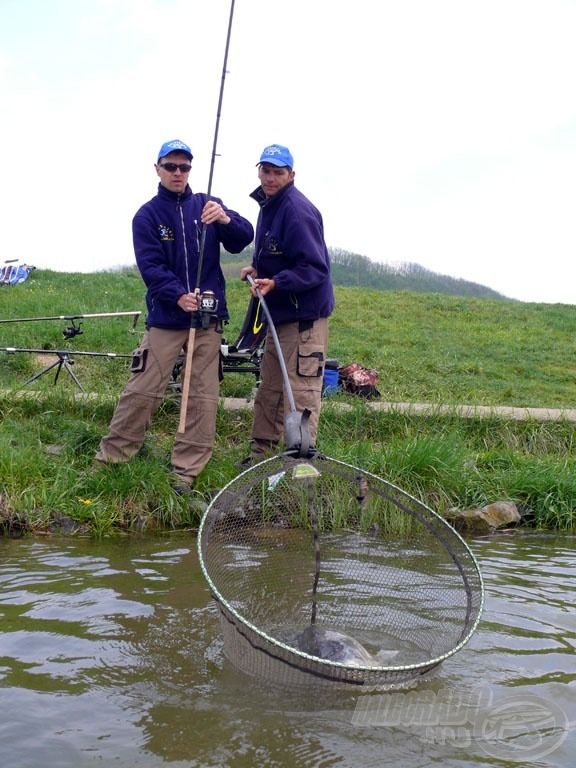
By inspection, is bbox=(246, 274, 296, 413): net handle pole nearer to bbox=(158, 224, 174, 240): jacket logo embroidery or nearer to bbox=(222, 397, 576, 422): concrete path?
bbox=(158, 224, 174, 240): jacket logo embroidery

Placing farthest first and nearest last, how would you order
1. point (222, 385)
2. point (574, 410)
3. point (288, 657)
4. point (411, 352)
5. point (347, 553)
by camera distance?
point (411, 352)
point (222, 385)
point (574, 410)
point (347, 553)
point (288, 657)

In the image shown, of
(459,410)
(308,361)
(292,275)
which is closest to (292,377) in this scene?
(308,361)

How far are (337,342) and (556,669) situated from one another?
28.8ft

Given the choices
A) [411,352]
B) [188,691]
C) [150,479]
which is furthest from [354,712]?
[411,352]

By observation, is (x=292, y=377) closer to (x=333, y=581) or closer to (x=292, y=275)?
(x=292, y=275)

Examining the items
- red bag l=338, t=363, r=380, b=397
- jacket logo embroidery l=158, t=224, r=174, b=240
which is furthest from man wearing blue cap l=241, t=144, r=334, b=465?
red bag l=338, t=363, r=380, b=397

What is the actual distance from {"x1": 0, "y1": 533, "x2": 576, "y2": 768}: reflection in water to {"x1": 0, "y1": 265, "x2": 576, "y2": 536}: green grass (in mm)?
983

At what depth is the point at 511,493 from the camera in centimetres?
673

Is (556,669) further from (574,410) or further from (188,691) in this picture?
(574,410)

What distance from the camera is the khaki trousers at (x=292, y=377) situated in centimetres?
618

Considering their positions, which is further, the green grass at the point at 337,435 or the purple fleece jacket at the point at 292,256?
the green grass at the point at 337,435

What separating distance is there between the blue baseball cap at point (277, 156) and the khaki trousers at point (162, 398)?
4.02 ft

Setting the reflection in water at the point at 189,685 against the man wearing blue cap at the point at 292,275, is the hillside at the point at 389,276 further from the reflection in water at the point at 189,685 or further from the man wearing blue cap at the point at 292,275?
the reflection in water at the point at 189,685

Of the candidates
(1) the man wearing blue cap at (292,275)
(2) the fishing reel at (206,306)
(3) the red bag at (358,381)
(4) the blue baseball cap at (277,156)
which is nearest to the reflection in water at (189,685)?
(1) the man wearing blue cap at (292,275)
